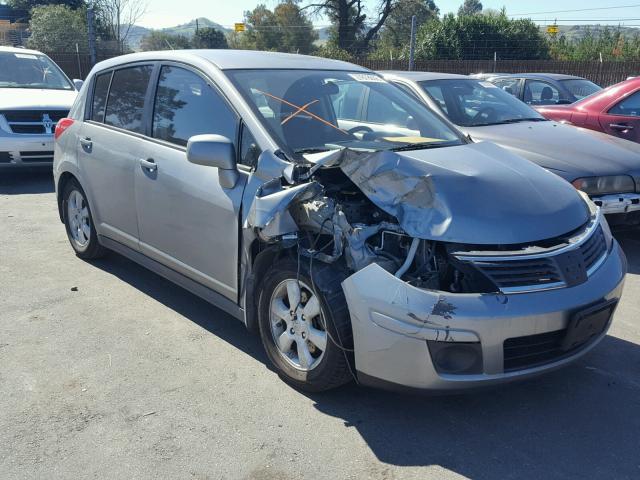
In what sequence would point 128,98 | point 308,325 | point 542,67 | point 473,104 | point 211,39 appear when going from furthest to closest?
1. point 211,39
2. point 542,67
3. point 473,104
4. point 128,98
5. point 308,325

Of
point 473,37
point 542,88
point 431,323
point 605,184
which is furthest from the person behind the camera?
point 473,37

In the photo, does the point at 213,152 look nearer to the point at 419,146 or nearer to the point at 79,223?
the point at 419,146

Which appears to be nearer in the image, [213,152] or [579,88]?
[213,152]

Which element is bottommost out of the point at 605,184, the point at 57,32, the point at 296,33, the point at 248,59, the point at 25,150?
the point at 605,184

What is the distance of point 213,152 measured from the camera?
12.2 ft

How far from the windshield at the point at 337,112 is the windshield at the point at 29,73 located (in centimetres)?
752

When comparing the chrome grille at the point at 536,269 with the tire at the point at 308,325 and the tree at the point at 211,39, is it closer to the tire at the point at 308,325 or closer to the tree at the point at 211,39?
the tire at the point at 308,325

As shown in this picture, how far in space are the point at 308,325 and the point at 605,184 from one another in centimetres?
364

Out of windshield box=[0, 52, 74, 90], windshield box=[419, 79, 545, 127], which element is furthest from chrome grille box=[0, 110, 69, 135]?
windshield box=[419, 79, 545, 127]

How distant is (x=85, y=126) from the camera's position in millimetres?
5465

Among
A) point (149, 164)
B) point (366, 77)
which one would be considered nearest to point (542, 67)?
point (366, 77)

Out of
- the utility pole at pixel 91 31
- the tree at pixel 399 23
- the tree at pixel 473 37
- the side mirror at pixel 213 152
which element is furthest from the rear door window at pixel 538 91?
the tree at pixel 399 23

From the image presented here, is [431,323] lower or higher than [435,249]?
lower

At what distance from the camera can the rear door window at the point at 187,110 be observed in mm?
4098
